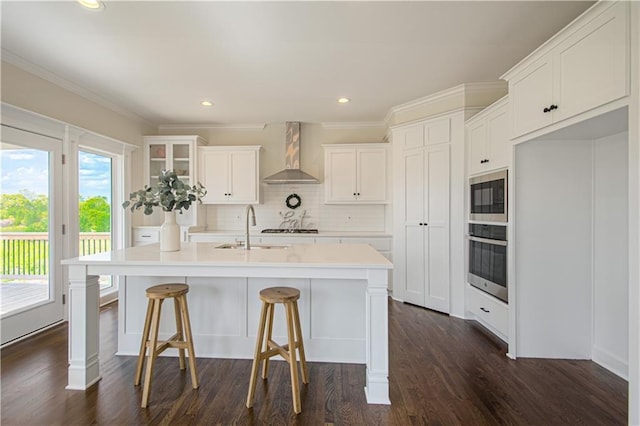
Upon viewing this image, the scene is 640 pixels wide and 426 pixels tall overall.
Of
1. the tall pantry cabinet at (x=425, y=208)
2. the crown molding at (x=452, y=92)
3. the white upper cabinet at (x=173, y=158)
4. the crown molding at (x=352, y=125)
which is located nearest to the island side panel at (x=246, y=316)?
the tall pantry cabinet at (x=425, y=208)

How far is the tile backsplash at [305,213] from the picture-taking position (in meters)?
5.09

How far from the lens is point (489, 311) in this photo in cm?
299

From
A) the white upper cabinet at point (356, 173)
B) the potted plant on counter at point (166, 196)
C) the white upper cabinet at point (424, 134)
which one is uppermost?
the white upper cabinet at point (424, 134)

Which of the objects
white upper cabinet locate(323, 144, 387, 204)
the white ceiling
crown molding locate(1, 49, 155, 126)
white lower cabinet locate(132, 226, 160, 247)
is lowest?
white lower cabinet locate(132, 226, 160, 247)

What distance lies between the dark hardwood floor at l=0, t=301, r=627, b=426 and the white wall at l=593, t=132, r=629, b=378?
7.8 inches

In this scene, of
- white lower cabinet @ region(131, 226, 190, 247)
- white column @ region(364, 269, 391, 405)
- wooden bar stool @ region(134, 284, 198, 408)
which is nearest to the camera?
white column @ region(364, 269, 391, 405)

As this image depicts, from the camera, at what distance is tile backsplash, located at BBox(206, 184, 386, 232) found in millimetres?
5086

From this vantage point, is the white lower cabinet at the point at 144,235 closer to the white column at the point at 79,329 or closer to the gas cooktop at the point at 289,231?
the gas cooktop at the point at 289,231

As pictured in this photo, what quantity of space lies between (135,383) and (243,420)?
0.91 metres

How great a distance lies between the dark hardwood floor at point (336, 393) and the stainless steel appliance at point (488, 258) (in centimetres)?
57

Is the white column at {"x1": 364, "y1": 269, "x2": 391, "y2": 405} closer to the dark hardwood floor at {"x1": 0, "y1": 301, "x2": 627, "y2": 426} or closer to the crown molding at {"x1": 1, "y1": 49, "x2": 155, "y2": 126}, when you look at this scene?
the dark hardwood floor at {"x1": 0, "y1": 301, "x2": 627, "y2": 426}

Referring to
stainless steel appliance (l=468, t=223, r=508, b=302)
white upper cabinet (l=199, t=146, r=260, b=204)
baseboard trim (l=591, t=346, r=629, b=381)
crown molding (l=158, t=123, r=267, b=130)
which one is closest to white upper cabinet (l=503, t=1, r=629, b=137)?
stainless steel appliance (l=468, t=223, r=508, b=302)

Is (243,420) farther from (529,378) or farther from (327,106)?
(327,106)

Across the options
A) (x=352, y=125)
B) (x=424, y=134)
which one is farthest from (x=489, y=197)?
(x=352, y=125)
